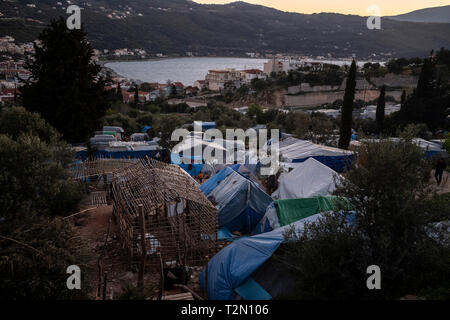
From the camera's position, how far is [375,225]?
5285mm

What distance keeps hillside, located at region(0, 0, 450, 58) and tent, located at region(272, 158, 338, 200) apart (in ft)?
357

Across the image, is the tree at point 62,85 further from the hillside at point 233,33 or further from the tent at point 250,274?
the hillside at point 233,33

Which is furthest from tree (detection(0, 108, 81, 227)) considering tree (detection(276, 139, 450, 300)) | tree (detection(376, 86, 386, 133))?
tree (detection(376, 86, 386, 133))

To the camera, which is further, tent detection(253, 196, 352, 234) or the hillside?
the hillside

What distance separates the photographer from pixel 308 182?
34.7 feet

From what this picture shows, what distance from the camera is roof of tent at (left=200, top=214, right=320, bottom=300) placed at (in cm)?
604

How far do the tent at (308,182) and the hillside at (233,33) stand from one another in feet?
357

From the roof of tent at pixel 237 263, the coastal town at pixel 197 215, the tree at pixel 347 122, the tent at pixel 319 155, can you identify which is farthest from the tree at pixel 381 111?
the roof of tent at pixel 237 263

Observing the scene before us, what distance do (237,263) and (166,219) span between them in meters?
2.78

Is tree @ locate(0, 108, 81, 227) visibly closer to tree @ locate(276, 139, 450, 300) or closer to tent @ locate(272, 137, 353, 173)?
tree @ locate(276, 139, 450, 300)

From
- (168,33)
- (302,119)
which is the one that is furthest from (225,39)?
(302,119)

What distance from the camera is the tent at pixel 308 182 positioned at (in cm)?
1013

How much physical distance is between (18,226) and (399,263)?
5.87 meters
